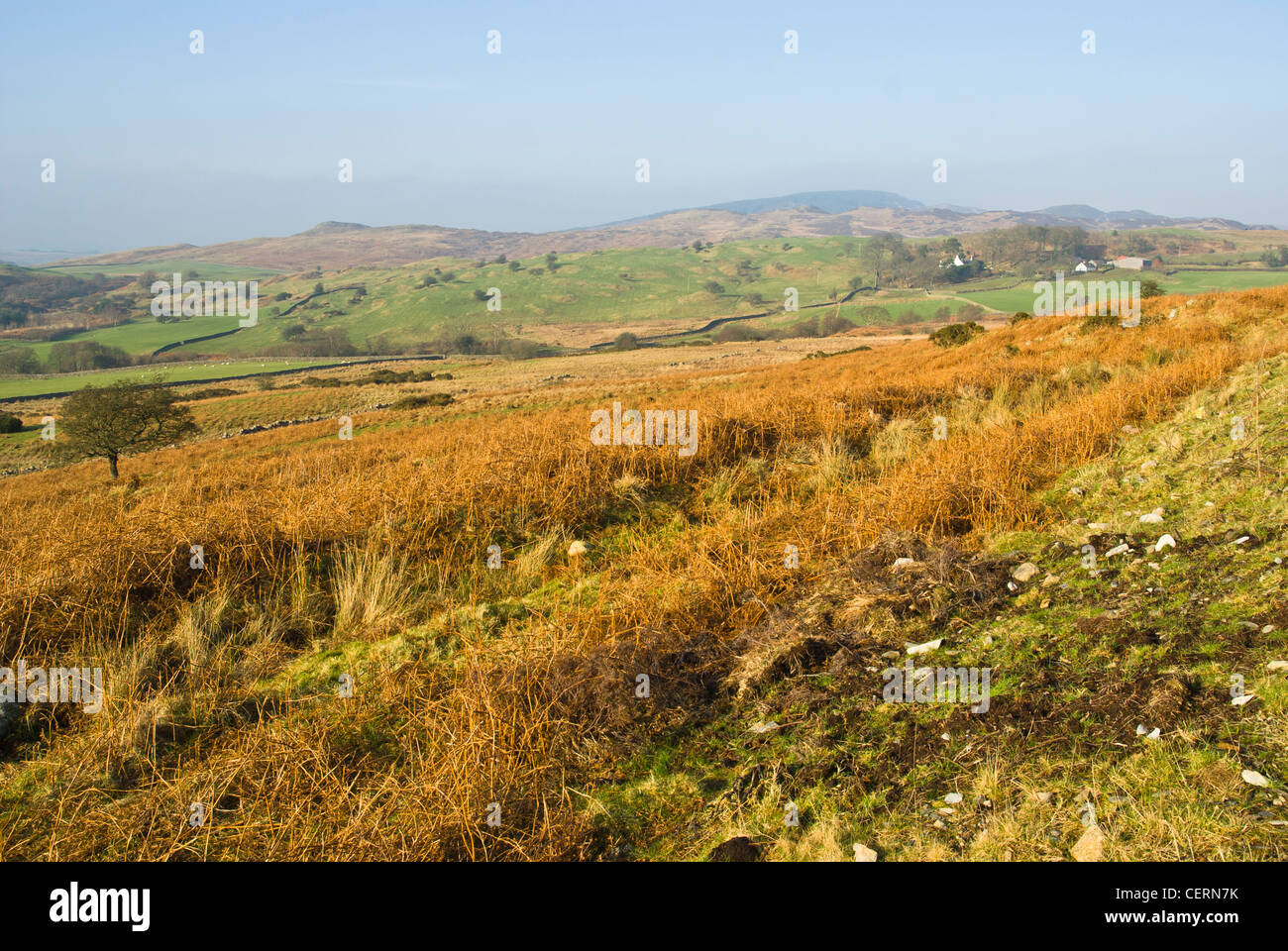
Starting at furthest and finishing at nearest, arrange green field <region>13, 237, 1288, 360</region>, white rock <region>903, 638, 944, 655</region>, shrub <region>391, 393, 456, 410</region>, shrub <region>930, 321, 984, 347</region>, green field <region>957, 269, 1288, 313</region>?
green field <region>13, 237, 1288, 360</region> → green field <region>957, 269, 1288, 313</region> → shrub <region>391, 393, 456, 410</region> → shrub <region>930, 321, 984, 347</region> → white rock <region>903, 638, 944, 655</region>

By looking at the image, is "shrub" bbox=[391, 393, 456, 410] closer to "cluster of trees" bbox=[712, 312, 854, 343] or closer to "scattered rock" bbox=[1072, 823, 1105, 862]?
"scattered rock" bbox=[1072, 823, 1105, 862]

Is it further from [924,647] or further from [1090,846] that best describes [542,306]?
[1090,846]

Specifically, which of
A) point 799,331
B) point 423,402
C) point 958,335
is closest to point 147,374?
point 423,402

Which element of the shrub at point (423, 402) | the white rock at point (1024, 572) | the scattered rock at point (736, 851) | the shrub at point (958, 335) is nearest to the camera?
the scattered rock at point (736, 851)

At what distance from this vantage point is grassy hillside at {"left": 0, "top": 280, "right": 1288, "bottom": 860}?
110 inches

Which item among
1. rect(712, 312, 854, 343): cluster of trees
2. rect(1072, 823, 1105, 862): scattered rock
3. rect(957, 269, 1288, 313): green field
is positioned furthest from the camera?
rect(712, 312, 854, 343): cluster of trees

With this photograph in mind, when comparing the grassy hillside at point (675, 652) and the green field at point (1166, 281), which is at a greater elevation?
the green field at point (1166, 281)

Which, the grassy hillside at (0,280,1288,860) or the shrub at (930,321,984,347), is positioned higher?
the shrub at (930,321,984,347)

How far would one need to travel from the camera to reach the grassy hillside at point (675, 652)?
279 centimetres

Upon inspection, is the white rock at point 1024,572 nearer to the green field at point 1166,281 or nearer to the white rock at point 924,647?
the white rock at point 924,647

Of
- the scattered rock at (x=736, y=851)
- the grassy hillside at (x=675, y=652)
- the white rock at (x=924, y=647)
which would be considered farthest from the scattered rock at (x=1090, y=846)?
the white rock at (x=924, y=647)

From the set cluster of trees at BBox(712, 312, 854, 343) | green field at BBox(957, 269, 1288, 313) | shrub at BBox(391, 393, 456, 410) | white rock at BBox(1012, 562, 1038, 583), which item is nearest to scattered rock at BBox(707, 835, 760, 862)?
white rock at BBox(1012, 562, 1038, 583)

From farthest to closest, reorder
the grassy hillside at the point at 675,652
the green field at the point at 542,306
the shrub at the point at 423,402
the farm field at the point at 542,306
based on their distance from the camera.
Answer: the green field at the point at 542,306, the farm field at the point at 542,306, the shrub at the point at 423,402, the grassy hillside at the point at 675,652

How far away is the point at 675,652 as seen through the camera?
4.27m
